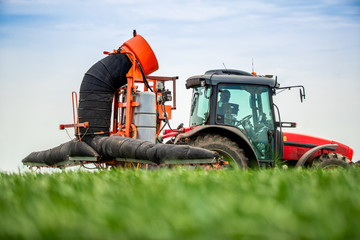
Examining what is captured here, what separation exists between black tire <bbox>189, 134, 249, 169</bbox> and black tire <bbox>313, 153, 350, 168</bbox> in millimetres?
1921

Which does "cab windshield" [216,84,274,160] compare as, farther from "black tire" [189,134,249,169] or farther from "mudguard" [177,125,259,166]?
"black tire" [189,134,249,169]

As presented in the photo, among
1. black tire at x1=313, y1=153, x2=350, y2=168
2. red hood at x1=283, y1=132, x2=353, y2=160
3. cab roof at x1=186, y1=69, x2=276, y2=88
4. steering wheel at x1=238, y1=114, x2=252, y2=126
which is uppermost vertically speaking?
cab roof at x1=186, y1=69, x2=276, y2=88

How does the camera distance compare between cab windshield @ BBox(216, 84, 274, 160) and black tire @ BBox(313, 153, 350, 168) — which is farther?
black tire @ BBox(313, 153, 350, 168)

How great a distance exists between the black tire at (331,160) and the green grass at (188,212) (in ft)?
18.2

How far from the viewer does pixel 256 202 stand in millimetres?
2639

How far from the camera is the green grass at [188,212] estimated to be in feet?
7.20

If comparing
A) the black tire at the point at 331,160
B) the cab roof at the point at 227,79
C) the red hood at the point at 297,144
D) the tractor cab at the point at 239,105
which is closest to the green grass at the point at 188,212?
the tractor cab at the point at 239,105

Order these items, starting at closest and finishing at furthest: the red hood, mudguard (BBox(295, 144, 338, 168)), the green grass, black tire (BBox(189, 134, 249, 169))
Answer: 1. the green grass
2. black tire (BBox(189, 134, 249, 169))
3. mudguard (BBox(295, 144, 338, 168))
4. the red hood

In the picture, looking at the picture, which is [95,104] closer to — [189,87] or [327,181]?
[189,87]

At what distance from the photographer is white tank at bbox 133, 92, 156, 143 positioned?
28.5 ft

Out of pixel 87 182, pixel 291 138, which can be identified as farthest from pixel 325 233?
pixel 291 138

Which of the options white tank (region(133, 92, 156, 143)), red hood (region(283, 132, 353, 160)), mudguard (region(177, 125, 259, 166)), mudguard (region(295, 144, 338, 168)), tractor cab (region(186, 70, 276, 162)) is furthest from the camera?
red hood (region(283, 132, 353, 160))

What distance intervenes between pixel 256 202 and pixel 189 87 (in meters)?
6.54

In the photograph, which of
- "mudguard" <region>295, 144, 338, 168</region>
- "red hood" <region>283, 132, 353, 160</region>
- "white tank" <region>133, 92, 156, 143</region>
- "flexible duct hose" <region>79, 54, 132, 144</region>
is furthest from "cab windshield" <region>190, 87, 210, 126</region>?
"mudguard" <region>295, 144, 338, 168</region>
